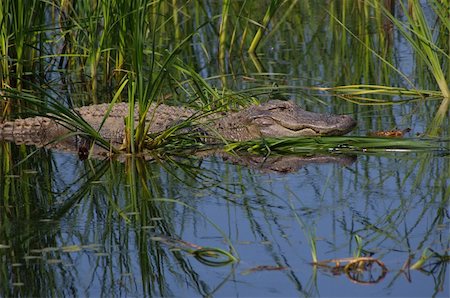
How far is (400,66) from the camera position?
379 inches

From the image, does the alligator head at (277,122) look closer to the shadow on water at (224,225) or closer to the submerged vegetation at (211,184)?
the submerged vegetation at (211,184)

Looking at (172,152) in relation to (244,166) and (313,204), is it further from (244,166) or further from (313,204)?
(313,204)

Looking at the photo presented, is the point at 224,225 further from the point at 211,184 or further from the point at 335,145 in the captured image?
the point at 335,145

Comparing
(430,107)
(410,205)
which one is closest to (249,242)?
(410,205)

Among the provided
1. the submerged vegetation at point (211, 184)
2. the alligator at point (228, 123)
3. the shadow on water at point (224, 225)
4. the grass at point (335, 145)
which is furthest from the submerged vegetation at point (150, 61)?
the shadow on water at point (224, 225)

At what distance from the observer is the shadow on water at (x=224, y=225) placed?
438 cm

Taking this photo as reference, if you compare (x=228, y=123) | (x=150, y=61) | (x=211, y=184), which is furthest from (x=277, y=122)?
(x=211, y=184)

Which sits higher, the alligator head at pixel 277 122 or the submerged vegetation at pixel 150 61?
the submerged vegetation at pixel 150 61

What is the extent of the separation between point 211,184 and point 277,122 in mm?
1619

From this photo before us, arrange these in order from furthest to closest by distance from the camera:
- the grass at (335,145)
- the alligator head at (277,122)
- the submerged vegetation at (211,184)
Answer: the alligator head at (277,122)
the grass at (335,145)
the submerged vegetation at (211,184)

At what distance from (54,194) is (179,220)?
1005 mm

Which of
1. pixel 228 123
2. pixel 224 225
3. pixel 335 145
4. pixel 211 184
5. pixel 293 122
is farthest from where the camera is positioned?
pixel 228 123

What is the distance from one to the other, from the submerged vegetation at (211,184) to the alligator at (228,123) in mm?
178

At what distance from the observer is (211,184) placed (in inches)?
237
